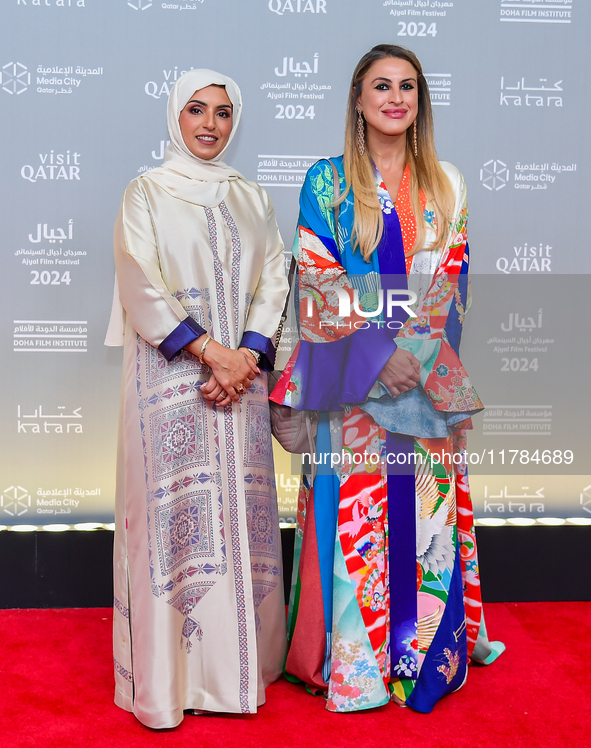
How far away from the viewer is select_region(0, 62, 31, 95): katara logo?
2.67 metres

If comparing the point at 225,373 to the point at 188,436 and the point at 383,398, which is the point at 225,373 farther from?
the point at 383,398

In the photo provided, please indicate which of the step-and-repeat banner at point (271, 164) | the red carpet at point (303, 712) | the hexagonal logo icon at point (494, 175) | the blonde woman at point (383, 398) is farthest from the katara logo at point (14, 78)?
the red carpet at point (303, 712)

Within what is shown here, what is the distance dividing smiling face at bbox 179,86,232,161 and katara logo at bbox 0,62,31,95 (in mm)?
945

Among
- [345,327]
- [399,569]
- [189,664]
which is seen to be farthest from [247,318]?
[189,664]

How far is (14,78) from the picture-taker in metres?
2.67

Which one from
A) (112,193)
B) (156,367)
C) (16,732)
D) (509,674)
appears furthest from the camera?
(112,193)

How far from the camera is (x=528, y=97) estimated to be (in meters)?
2.80

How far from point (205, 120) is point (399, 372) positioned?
2.82 feet

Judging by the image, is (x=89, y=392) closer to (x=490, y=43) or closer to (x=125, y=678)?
(x=125, y=678)

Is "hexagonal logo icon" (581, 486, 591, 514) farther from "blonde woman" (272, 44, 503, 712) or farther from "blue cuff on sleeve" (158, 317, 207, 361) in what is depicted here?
"blue cuff on sleeve" (158, 317, 207, 361)

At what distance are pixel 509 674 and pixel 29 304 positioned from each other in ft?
6.66

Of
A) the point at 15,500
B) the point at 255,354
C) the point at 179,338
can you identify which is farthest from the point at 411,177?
the point at 15,500

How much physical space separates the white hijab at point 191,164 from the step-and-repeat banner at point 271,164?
65 cm

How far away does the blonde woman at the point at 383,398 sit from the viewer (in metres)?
1.99
